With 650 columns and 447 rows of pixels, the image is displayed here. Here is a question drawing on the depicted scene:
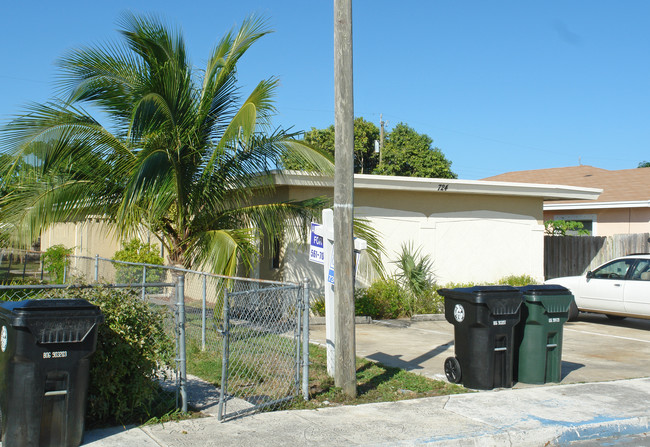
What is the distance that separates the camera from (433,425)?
6.55m

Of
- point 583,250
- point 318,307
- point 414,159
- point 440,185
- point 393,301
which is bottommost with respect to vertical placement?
point 318,307

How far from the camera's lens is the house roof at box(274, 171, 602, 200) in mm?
13617

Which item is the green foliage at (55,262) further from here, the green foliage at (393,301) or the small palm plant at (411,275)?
the small palm plant at (411,275)

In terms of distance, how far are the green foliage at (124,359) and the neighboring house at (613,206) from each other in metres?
18.7

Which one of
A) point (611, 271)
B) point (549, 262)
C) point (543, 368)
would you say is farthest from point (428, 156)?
point (543, 368)

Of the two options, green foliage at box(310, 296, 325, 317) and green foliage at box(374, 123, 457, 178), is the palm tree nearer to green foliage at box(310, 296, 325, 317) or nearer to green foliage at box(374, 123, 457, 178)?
green foliage at box(310, 296, 325, 317)

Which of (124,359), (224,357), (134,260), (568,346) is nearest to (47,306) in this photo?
(124,359)

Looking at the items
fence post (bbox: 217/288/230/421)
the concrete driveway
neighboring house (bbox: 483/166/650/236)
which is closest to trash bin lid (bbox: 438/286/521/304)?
the concrete driveway

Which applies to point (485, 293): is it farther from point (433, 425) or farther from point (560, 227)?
point (560, 227)

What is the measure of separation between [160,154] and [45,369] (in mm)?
5834

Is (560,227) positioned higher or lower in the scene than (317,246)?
higher

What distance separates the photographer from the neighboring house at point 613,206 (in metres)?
21.4

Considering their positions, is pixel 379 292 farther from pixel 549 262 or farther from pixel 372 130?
pixel 372 130

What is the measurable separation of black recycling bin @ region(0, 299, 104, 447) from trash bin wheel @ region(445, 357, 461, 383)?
4.70 m
